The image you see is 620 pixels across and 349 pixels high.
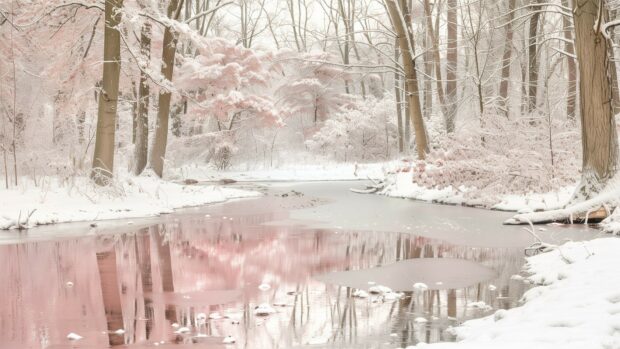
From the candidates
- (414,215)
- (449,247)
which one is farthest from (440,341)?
(414,215)

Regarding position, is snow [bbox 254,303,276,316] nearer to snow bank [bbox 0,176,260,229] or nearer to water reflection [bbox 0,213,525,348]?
water reflection [bbox 0,213,525,348]

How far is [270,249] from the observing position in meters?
9.54

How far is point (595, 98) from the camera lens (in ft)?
36.4

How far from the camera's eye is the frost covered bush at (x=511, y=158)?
1508 centimetres

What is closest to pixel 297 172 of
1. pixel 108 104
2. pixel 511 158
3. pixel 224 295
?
pixel 108 104

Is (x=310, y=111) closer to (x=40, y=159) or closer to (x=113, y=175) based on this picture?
(x=40, y=159)

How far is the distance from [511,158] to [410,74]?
6.81 meters

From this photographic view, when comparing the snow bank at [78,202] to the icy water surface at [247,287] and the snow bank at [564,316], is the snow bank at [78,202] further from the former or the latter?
the snow bank at [564,316]

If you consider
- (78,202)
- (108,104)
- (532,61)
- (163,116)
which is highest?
(532,61)

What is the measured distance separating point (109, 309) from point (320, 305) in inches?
81.7

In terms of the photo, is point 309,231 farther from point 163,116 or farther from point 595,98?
point 163,116

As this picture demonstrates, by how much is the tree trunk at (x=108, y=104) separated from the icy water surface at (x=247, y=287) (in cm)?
374

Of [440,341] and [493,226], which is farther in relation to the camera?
[493,226]

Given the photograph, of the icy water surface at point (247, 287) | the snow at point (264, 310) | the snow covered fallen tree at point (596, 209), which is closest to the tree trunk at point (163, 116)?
the icy water surface at point (247, 287)
